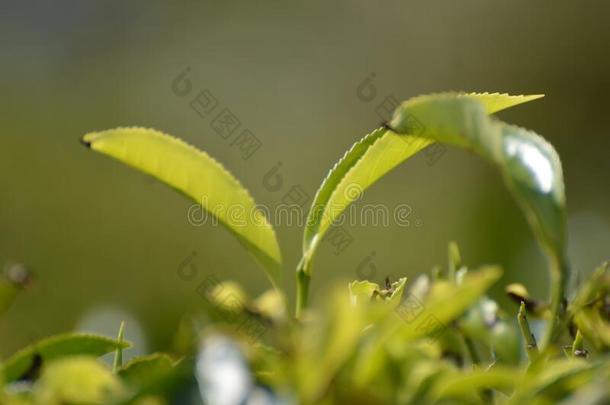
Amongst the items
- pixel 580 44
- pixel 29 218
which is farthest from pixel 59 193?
pixel 580 44

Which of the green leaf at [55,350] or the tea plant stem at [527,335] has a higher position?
the green leaf at [55,350]

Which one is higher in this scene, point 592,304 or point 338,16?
point 338,16

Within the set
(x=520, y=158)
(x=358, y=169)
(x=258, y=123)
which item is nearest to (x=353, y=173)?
(x=358, y=169)

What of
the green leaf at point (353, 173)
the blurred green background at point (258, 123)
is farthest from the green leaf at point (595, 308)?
the blurred green background at point (258, 123)

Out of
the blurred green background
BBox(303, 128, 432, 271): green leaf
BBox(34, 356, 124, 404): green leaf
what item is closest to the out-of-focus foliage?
BBox(34, 356, 124, 404): green leaf

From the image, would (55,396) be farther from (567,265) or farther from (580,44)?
(580,44)

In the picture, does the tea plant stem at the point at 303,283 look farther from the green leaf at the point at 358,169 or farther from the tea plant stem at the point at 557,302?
the tea plant stem at the point at 557,302

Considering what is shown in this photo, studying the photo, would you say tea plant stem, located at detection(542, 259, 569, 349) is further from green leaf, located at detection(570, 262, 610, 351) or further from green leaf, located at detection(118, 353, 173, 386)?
green leaf, located at detection(118, 353, 173, 386)

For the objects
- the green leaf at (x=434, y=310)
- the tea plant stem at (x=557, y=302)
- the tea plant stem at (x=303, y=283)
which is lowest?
the tea plant stem at (x=557, y=302)
